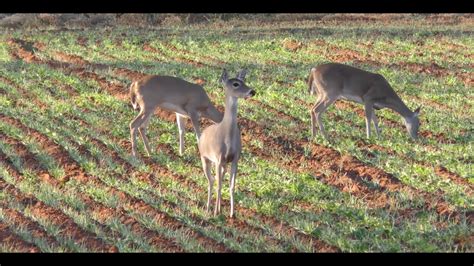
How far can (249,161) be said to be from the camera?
14.7 metres

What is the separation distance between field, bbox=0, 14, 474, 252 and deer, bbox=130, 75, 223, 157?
0.41 meters

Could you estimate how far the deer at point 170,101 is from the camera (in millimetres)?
15312

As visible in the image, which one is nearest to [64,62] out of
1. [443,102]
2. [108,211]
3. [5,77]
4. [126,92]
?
[5,77]

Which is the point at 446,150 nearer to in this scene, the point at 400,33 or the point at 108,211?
the point at 108,211

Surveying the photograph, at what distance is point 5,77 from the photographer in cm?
2262

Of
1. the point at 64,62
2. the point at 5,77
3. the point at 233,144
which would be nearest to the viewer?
the point at 233,144

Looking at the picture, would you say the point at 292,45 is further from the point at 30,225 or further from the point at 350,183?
the point at 30,225

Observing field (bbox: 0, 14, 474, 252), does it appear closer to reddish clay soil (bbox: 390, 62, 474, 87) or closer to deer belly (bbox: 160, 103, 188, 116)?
reddish clay soil (bbox: 390, 62, 474, 87)

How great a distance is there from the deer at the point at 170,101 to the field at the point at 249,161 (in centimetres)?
41

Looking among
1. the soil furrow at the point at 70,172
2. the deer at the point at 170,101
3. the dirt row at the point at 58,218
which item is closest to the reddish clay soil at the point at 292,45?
the soil furrow at the point at 70,172

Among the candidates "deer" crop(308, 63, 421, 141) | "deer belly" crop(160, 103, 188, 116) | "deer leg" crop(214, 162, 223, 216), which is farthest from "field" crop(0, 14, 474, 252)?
"deer belly" crop(160, 103, 188, 116)

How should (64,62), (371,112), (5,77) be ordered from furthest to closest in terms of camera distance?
1. (64,62)
2. (5,77)
3. (371,112)

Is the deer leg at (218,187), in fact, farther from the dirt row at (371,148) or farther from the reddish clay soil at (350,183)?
the dirt row at (371,148)

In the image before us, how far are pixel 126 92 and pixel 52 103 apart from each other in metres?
1.62
